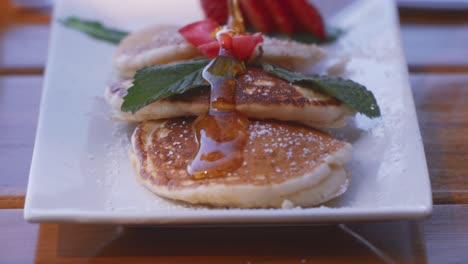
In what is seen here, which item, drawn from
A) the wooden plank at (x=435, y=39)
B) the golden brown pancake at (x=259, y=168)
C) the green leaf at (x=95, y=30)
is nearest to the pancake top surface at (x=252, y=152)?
the golden brown pancake at (x=259, y=168)

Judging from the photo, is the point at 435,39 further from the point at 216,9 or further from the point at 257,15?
the point at 216,9

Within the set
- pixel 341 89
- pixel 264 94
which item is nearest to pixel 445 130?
pixel 341 89

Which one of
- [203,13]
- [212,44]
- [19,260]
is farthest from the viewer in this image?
[203,13]

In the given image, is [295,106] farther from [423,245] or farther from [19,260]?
[19,260]

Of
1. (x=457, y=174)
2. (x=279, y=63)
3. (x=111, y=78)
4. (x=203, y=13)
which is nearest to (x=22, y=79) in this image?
(x=111, y=78)

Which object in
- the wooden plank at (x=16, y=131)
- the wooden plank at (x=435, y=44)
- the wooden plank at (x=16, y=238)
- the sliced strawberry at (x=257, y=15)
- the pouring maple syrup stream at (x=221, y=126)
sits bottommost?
the wooden plank at (x=16, y=131)

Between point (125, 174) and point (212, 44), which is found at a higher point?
point (212, 44)

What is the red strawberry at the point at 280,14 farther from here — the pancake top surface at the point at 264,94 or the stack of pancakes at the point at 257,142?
the pancake top surface at the point at 264,94
